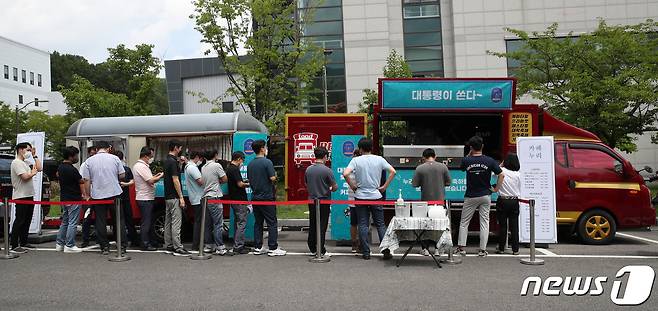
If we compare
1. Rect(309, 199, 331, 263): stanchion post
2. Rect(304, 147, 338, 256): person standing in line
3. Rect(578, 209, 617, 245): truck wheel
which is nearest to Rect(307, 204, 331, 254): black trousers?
Rect(304, 147, 338, 256): person standing in line

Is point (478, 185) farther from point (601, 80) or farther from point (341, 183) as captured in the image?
point (601, 80)

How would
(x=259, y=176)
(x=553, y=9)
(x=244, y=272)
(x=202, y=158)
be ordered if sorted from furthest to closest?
(x=553, y=9) → (x=202, y=158) → (x=259, y=176) → (x=244, y=272)

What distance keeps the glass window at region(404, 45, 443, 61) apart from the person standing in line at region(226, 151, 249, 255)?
2560 cm

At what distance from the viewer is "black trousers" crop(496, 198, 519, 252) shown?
8414 millimetres

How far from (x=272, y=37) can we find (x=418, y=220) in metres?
14.4

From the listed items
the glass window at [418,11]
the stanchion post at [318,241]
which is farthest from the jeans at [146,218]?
the glass window at [418,11]

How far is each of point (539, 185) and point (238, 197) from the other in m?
5.11

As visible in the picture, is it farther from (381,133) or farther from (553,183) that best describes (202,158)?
(553,183)

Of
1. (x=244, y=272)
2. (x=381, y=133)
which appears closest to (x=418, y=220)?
(x=244, y=272)

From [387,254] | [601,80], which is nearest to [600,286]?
[387,254]

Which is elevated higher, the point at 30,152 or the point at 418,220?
the point at 30,152

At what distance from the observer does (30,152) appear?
9.50 m

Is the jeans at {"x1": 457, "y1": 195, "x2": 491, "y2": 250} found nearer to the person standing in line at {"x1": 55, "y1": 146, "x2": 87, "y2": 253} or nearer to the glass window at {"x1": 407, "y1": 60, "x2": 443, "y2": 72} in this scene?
the person standing in line at {"x1": 55, "y1": 146, "x2": 87, "y2": 253}

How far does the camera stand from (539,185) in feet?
29.0
